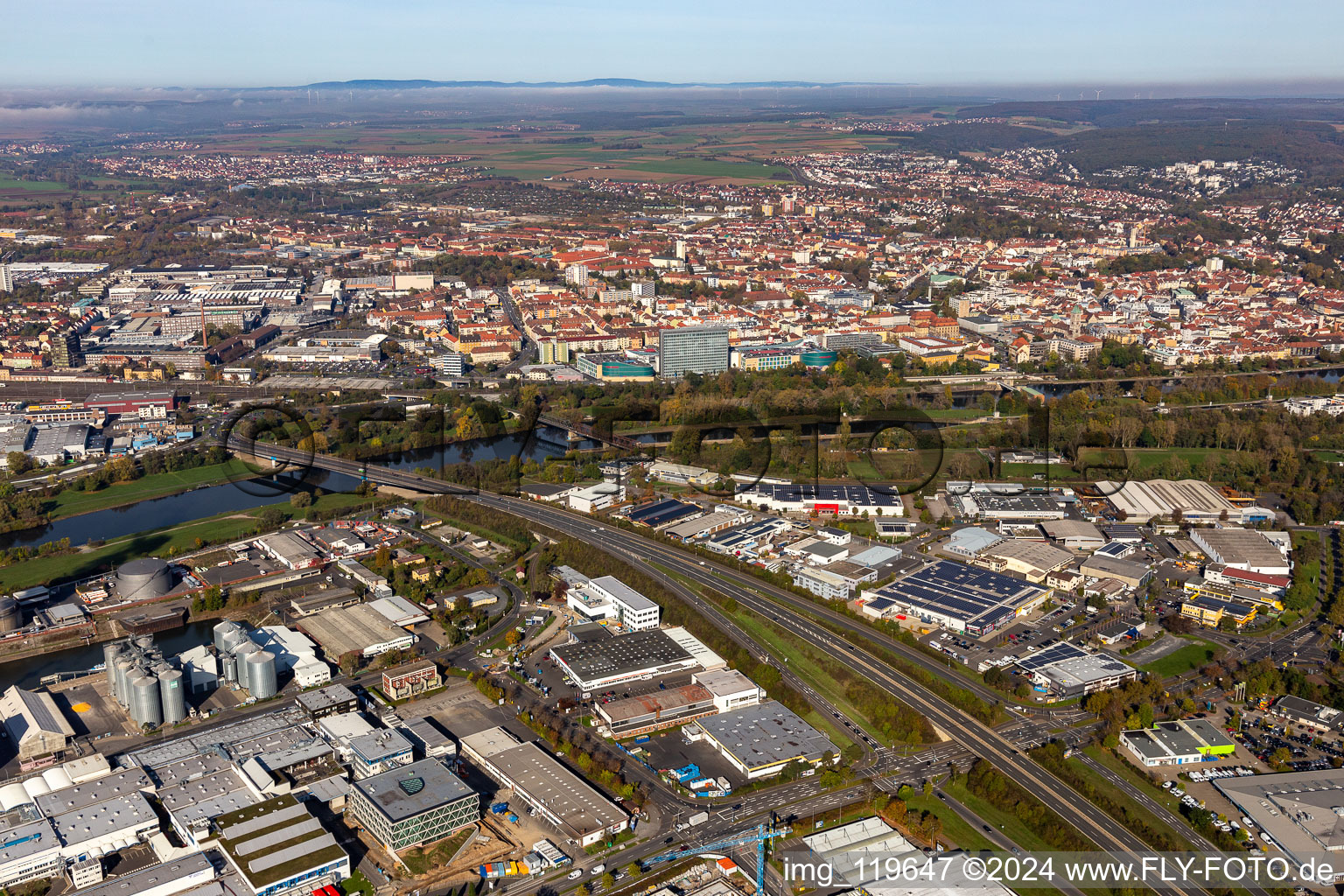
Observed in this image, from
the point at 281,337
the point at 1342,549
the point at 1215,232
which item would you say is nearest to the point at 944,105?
the point at 1215,232

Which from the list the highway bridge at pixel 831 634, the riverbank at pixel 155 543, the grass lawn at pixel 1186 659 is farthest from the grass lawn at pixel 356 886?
the grass lawn at pixel 1186 659

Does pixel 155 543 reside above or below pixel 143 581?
below

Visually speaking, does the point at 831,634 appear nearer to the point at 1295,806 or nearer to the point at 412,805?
the point at 1295,806

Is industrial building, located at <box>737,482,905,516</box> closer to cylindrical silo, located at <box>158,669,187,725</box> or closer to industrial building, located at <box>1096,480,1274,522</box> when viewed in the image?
industrial building, located at <box>1096,480,1274,522</box>

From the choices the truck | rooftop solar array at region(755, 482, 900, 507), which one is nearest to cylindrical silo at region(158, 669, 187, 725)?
the truck

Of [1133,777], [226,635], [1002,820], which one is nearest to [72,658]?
[226,635]

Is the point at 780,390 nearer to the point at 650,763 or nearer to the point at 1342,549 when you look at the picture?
the point at 1342,549

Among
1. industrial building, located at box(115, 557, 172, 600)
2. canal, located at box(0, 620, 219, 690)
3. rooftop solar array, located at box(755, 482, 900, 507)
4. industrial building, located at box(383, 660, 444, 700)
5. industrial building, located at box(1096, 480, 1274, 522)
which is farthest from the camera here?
rooftop solar array, located at box(755, 482, 900, 507)
